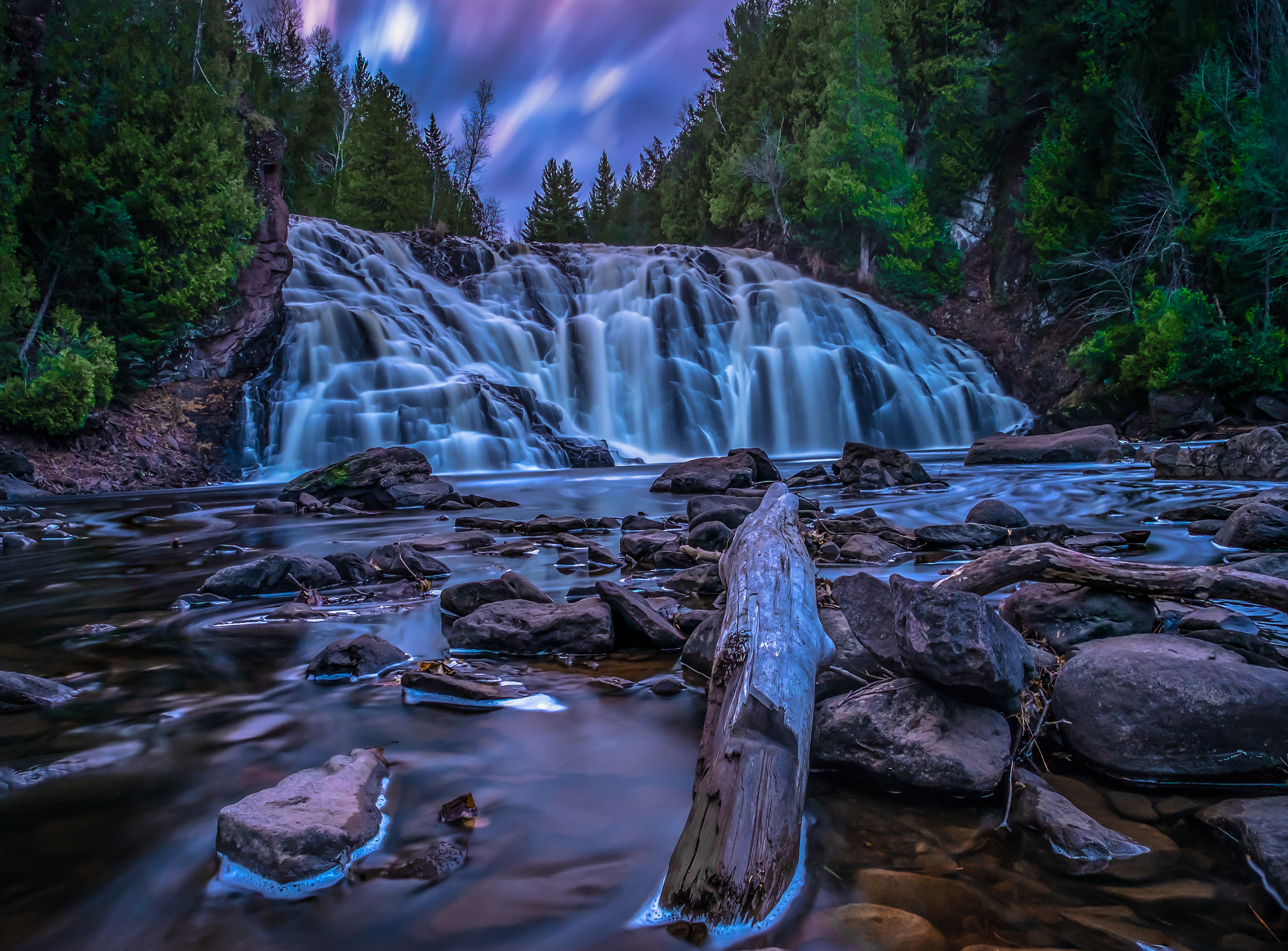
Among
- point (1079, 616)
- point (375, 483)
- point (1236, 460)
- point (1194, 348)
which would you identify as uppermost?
point (1194, 348)

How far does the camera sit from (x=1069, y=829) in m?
1.83

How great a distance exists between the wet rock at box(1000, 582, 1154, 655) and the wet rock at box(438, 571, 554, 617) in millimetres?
2469

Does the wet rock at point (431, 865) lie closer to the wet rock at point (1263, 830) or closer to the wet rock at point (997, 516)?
the wet rock at point (1263, 830)

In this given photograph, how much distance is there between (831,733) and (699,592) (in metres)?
2.30

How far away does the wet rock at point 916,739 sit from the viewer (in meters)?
2.08

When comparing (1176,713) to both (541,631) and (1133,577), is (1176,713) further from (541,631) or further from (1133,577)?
(541,631)

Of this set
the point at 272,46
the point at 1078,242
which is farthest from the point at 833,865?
the point at 272,46

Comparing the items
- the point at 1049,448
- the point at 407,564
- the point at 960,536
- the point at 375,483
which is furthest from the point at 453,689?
the point at 1049,448

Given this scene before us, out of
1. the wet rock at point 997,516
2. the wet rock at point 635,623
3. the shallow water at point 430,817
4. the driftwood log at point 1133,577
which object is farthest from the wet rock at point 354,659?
the wet rock at point 997,516

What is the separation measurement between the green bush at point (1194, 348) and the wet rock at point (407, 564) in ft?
59.8

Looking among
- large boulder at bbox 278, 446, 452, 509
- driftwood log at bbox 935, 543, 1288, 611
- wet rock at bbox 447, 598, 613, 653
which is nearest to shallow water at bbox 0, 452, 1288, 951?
wet rock at bbox 447, 598, 613, 653

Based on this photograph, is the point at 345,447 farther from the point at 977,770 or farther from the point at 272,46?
the point at 272,46

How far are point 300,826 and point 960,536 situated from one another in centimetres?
527

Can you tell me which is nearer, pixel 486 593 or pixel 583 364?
pixel 486 593
